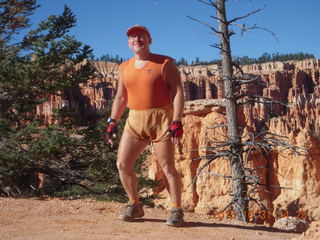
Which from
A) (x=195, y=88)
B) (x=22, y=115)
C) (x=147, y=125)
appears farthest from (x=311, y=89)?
(x=147, y=125)

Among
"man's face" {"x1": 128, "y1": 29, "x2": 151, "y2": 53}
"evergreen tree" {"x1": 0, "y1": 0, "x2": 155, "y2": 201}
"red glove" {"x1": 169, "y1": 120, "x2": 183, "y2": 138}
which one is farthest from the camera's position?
"evergreen tree" {"x1": 0, "y1": 0, "x2": 155, "y2": 201}

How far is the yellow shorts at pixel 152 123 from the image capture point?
3.91m

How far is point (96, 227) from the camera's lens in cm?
389

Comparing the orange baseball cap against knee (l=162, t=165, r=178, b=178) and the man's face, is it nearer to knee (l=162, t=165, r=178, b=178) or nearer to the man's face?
the man's face

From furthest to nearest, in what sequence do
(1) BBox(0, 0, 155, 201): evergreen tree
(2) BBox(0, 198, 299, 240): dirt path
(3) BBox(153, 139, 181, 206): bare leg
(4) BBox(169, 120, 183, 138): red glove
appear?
1. (1) BBox(0, 0, 155, 201): evergreen tree
2. (3) BBox(153, 139, 181, 206): bare leg
3. (4) BBox(169, 120, 183, 138): red glove
4. (2) BBox(0, 198, 299, 240): dirt path

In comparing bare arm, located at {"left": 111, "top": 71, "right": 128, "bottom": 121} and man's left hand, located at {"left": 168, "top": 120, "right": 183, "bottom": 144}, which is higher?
bare arm, located at {"left": 111, "top": 71, "right": 128, "bottom": 121}

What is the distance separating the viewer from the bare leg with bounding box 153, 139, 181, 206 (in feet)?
12.7

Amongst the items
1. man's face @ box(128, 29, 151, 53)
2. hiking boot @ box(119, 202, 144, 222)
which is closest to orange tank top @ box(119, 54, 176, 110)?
man's face @ box(128, 29, 151, 53)

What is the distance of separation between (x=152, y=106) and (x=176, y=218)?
1.20 meters

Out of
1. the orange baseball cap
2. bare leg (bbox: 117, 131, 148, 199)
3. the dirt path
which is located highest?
the orange baseball cap

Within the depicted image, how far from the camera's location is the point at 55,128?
10656mm

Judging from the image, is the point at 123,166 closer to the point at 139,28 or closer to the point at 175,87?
the point at 175,87

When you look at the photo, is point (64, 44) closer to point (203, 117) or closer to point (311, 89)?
point (203, 117)

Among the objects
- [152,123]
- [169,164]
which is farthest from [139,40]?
[169,164]
